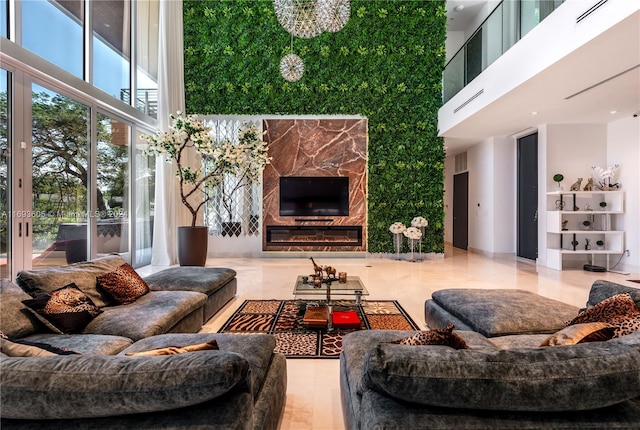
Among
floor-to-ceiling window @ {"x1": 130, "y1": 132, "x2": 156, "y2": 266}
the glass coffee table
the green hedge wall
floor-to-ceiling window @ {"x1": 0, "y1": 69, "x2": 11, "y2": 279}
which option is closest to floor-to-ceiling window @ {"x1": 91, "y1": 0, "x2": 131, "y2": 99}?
floor-to-ceiling window @ {"x1": 130, "y1": 132, "x2": 156, "y2": 266}

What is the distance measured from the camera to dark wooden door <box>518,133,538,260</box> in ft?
23.1

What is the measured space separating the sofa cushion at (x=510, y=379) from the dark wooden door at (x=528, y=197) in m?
6.92

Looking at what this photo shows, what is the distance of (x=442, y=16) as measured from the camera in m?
7.55

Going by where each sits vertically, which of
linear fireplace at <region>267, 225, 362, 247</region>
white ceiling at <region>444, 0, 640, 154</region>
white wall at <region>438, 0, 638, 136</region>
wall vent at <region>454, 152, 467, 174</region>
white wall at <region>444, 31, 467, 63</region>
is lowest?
linear fireplace at <region>267, 225, 362, 247</region>

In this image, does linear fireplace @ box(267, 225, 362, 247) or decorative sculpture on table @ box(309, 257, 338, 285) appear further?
linear fireplace @ box(267, 225, 362, 247)

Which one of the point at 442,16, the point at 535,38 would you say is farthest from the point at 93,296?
the point at 442,16

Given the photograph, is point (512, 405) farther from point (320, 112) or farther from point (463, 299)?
point (320, 112)

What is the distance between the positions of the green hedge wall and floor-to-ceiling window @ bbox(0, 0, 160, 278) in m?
1.25

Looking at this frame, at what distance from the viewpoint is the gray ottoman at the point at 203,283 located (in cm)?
337

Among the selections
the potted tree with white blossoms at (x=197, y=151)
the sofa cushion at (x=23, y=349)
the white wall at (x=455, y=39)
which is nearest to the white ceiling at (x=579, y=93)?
the white wall at (x=455, y=39)

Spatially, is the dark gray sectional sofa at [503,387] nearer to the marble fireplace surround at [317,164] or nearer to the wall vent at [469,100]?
the wall vent at [469,100]

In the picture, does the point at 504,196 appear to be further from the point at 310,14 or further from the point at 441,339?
the point at 441,339

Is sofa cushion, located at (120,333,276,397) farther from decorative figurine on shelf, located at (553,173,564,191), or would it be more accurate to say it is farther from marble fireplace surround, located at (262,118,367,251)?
decorative figurine on shelf, located at (553,173,564,191)

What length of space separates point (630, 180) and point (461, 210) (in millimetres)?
3874
